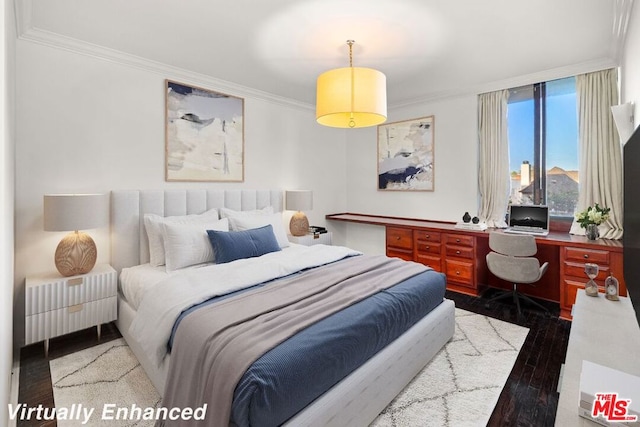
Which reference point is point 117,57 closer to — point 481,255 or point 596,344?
point 596,344

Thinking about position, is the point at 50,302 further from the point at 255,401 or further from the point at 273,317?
the point at 255,401

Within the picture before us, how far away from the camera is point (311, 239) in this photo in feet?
14.2

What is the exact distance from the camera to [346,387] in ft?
5.10

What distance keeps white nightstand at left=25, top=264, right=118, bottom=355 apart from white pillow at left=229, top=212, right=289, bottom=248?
1.19 meters

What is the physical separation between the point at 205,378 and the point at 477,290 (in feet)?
11.2

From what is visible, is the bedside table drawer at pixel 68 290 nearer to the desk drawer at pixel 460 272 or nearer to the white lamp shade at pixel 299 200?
the white lamp shade at pixel 299 200

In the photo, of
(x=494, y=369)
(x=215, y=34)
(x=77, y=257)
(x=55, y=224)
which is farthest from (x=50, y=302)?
(x=494, y=369)

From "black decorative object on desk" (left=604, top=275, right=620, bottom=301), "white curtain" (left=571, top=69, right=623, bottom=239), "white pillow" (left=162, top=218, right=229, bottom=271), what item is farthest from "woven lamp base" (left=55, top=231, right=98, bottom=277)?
"white curtain" (left=571, top=69, right=623, bottom=239)

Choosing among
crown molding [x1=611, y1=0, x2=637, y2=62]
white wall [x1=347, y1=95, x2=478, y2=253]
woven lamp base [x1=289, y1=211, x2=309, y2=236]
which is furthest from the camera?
woven lamp base [x1=289, y1=211, x2=309, y2=236]

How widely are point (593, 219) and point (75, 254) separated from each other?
4782 millimetres

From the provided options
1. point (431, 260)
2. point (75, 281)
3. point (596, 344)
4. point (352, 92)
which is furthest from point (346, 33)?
point (75, 281)

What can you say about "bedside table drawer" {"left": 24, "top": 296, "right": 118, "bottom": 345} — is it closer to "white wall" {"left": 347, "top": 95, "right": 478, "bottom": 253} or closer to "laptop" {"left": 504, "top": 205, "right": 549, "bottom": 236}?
"white wall" {"left": 347, "top": 95, "right": 478, "bottom": 253}

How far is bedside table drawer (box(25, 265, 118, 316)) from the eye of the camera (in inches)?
90.0

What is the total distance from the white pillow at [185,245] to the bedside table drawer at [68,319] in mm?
593
